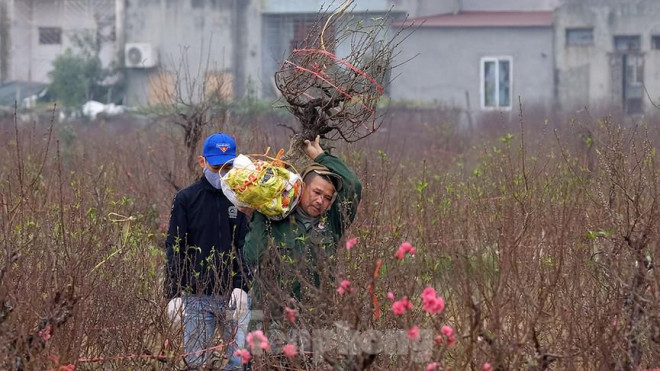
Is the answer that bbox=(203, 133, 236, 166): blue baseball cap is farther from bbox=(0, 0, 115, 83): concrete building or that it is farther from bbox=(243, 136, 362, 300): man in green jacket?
bbox=(0, 0, 115, 83): concrete building

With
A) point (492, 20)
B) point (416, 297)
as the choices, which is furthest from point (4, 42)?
point (416, 297)

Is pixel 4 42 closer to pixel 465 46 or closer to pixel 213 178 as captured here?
pixel 465 46

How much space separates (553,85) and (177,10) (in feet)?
38.4

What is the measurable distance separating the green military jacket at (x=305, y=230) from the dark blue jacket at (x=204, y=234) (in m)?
0.77

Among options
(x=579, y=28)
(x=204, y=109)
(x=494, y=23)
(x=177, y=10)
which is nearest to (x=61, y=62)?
(x=177, y=10)

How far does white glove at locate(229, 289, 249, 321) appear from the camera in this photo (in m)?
6.32

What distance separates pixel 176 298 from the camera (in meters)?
6.45

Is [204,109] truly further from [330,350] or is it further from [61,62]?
[61,62]

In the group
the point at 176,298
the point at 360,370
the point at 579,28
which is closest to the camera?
the point at 360,370

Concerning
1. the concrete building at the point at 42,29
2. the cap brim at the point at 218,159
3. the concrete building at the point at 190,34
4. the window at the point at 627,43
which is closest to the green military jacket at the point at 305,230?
the cap brim at the point at 218,159

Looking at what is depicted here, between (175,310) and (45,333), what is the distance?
1135 millimetres

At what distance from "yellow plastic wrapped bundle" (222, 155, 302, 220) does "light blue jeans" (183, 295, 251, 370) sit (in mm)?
728

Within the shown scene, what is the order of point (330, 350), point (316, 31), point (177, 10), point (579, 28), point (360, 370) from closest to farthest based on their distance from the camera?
point (360, 370) < point (330, 350) < point (316, 31) < point (579, 28) < point (177, 10)

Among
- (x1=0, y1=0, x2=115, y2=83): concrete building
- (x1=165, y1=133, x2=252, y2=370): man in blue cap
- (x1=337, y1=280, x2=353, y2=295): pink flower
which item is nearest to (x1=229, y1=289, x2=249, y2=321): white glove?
(x1=165, y1=133, x2=252, y2=370): man in blue cap
